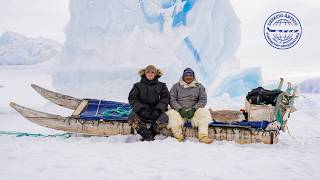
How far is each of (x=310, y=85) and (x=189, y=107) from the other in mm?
17035

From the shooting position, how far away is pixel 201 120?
6039 mm

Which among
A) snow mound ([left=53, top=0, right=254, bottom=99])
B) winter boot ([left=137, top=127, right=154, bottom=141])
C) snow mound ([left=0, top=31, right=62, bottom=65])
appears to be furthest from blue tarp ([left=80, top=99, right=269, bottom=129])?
snow mound ([left=0, top=31, right=62, bottom=65])

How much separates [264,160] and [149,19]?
1068 cm

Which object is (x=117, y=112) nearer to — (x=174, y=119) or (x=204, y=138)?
(x=174, y=119)

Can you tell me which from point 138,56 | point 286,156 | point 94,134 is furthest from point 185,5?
point 286,156

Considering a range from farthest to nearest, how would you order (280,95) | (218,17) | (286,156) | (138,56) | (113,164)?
(218,17), (138,56), (280,95), (286,156), (113,164)

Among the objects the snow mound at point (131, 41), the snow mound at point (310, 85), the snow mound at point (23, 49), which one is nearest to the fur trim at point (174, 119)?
the snow mound at point (131, 41)

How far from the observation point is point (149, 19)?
14.9m

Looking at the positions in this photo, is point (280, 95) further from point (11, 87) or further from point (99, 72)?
point (11, 87)

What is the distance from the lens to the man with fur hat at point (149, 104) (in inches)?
240

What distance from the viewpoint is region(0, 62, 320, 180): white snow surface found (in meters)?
4.04

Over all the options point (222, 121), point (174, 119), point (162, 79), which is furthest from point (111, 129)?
point (162, 79)

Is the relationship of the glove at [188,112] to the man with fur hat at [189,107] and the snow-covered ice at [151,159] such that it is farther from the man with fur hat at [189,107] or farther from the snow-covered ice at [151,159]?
the snow-covered ice at [151,159]

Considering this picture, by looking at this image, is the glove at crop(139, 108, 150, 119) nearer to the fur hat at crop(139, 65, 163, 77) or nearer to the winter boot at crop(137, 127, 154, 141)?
the winter boot at crop(137, 127, 154, 141)
